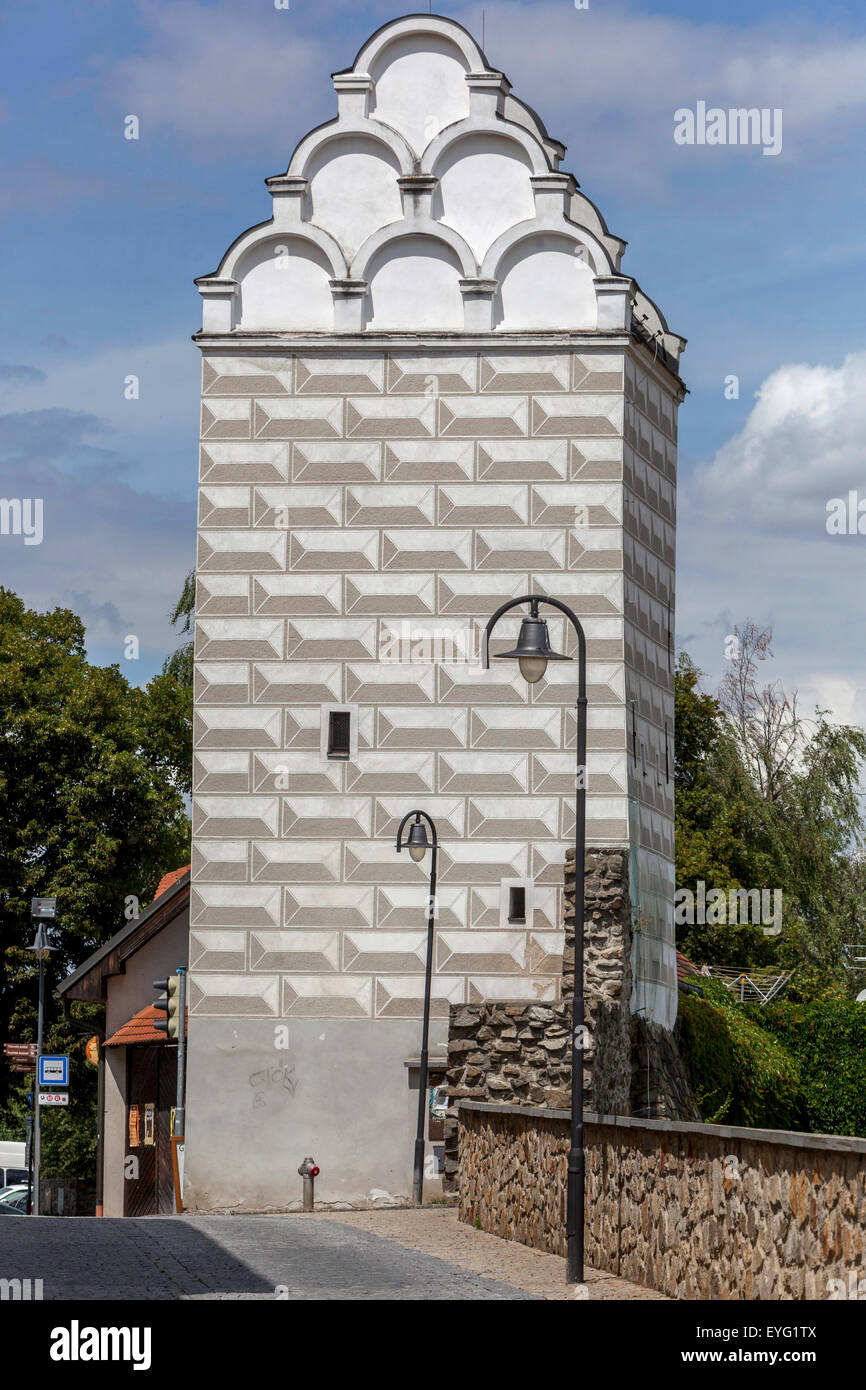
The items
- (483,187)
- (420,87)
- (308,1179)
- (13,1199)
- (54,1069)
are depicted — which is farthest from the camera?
(13,1199)

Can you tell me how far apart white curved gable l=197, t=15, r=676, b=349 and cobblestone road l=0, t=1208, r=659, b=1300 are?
16.2 metres

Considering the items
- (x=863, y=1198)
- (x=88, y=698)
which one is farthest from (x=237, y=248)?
(x=863, y=1198)

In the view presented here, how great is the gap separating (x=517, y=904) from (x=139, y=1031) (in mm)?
9847

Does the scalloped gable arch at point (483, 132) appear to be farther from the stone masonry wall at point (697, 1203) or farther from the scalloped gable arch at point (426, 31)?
the stone masonry wall at point (697, 1203)

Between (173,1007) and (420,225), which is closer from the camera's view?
(173,1007)

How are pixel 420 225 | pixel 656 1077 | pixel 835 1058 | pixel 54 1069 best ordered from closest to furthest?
pixel 656 1077 → pixel 420 225 → pixel 54 1069 → pixel 835 1058

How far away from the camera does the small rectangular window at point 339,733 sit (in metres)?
32.3

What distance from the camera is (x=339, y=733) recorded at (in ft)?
106

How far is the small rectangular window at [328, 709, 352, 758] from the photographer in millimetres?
32312

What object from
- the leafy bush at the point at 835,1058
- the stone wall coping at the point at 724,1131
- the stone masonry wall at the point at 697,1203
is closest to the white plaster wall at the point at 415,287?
the stone wall coping at the point at 724,1131

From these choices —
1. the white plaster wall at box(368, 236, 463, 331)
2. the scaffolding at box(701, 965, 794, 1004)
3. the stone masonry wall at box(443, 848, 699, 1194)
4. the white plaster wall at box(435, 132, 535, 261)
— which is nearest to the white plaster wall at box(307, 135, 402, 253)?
the white plaster wall at box(368, 236, 463, 331)

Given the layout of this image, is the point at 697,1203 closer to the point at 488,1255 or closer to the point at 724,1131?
the point at 724,1131

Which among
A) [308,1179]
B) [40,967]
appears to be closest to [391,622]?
[308,1179]

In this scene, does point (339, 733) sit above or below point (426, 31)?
below
